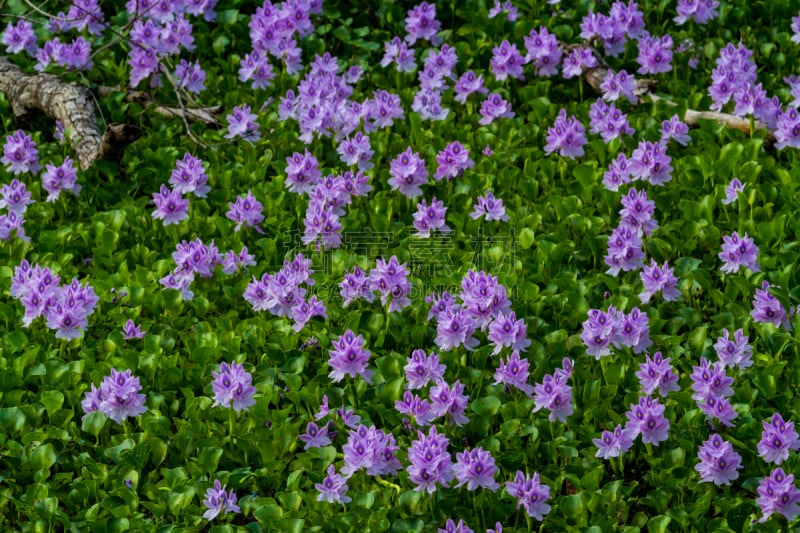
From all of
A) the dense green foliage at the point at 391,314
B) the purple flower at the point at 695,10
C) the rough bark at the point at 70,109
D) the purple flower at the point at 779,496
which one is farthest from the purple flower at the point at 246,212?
the purple flower at the point at 695,10

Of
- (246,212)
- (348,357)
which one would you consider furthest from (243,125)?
(348,357)

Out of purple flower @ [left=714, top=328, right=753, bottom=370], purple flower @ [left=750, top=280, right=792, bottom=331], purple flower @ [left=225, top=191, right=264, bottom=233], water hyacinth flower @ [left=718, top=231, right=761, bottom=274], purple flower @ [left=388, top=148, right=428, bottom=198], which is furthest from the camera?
purple flower @ [left=388, top=148, right=428, bottom=198]

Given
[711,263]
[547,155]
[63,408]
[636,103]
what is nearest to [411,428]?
[63,408]

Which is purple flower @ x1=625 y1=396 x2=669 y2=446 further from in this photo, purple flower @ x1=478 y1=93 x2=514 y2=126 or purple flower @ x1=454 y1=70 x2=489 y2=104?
purple flower @ x1=454 y1=70 x2=489 y2=104

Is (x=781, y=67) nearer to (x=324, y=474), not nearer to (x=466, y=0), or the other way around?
(x=466, y=0)

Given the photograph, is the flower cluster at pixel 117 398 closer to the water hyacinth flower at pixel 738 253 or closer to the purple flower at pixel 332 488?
the purple flower at pixel 332 488

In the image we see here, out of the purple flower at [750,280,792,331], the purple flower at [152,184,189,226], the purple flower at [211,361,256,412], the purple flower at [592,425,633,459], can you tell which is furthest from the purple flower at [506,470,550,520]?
the purple flower at [152,184,189,226]
